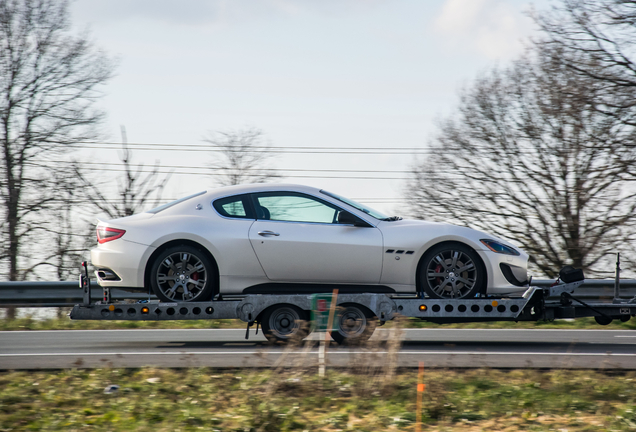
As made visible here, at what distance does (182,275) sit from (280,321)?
4.23 ft

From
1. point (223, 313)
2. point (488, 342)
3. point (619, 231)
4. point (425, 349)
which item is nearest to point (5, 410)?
point (223, 313)

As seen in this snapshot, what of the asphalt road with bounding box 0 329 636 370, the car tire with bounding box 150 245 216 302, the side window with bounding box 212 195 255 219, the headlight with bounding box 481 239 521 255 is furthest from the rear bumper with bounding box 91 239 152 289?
the headlight with bounding box 481 239 521 255

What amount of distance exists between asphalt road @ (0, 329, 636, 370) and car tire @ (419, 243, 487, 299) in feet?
2.37

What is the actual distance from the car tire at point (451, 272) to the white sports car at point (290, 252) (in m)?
0.01

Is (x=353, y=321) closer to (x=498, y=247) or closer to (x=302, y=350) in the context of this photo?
(x=302, y=350)

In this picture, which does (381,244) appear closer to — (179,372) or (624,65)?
(179,372)

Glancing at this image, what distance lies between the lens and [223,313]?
7371mm

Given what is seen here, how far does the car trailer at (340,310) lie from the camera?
7.36 metres

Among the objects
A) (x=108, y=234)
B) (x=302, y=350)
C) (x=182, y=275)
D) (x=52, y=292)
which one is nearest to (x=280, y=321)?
(x=182, y=275)

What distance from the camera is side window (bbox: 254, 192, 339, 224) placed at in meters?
7.56

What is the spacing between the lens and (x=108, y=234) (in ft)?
24.7

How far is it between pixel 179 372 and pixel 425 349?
3133mm

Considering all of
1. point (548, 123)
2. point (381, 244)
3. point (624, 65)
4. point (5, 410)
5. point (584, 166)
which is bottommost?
point (5, 410)

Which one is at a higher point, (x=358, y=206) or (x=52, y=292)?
(x=358, y=206)
